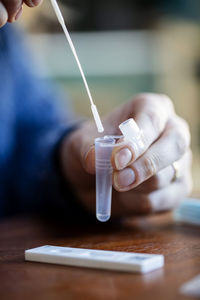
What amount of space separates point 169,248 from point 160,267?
85 mm

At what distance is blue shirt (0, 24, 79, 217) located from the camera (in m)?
0.90

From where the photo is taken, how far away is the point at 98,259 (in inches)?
17.8

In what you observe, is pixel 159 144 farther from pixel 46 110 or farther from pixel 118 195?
pixel 46 110

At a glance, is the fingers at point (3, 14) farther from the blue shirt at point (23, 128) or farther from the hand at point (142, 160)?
the blue shirt at point (23, 128)

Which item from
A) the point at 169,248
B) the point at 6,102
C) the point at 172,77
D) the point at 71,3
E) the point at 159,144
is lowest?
the point at 169,248

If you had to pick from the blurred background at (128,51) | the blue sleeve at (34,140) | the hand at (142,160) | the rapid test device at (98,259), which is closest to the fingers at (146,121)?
the hand at (142,160)

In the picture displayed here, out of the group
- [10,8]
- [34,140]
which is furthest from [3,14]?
[34,140]

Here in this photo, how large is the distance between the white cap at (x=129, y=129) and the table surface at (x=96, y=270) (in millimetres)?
122

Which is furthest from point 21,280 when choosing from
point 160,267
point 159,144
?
point 159,144

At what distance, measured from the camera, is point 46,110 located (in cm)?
104

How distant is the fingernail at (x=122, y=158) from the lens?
1.72ft

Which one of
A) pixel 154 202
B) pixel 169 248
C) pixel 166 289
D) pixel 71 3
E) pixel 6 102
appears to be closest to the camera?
pixel 166 289

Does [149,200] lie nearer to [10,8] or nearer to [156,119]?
[156,119]

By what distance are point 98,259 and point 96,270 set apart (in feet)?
0.04
